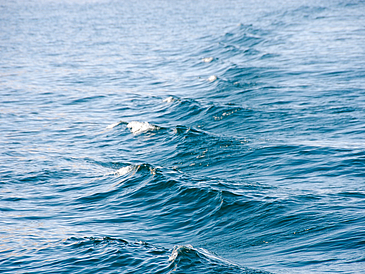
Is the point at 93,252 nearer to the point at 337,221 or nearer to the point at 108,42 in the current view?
the point at 337,221

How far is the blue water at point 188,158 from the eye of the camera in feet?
50.3

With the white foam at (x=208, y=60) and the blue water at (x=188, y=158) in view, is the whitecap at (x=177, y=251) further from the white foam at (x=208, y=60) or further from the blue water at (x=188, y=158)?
the white foam at (x=208, y=60)

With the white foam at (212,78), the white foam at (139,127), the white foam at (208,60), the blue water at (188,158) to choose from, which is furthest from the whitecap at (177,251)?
the white foam at (208,60)

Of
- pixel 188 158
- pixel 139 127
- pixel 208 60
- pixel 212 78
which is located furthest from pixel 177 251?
pixel 208 60

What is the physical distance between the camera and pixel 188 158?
950 inches

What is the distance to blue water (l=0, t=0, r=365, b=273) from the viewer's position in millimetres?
15336

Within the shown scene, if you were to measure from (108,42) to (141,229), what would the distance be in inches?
1986

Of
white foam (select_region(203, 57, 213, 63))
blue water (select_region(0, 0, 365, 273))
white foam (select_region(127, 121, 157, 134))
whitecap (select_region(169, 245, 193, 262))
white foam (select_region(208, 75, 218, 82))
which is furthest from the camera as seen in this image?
white foam (select_region(203, 57, 213, 63))

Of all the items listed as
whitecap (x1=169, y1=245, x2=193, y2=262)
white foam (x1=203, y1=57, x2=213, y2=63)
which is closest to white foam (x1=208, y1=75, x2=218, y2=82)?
white foam (x1=203, y1=57, x2=213, y2=63)

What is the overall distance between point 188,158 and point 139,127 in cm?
638

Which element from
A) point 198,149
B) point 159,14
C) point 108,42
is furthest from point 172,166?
point 159,14

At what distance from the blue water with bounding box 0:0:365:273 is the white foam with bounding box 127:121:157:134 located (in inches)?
3.3

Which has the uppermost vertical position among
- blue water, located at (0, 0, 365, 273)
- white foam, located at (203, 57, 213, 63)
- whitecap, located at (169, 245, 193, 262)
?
white foam, located at (203, 57, 213, 63)

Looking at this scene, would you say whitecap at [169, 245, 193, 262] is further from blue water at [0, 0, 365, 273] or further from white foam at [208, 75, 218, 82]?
white foam at [208, 75, 218, 82]
